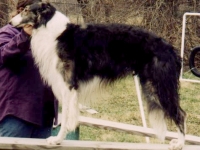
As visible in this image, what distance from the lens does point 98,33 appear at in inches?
→ 151

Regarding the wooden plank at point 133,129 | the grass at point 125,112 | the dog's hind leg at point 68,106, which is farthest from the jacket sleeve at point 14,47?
the grass at point 125,112

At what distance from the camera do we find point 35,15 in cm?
375

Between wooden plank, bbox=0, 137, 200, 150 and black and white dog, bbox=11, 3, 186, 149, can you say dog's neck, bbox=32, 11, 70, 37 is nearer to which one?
black and white dog, bbox=11, 3, 186, 149

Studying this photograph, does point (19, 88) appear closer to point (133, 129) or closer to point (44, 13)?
point (44, 13)

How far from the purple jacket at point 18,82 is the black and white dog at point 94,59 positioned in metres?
0.10

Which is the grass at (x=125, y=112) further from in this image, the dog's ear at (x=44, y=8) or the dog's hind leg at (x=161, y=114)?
the dog's ear at (x=44, y=8)

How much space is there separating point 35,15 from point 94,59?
64 cm

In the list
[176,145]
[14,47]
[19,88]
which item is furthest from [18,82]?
[176,145]

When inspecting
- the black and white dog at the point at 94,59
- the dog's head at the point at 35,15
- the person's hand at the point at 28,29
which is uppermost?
the dog's head at the point at 35,15

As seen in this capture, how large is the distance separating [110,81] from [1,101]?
3.23 ft

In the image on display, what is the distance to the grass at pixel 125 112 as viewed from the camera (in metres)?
6.80

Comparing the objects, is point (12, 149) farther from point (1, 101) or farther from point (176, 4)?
point (176, 4)

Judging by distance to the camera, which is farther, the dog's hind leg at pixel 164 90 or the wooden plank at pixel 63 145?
the dog's hind leg at pixel 164 90

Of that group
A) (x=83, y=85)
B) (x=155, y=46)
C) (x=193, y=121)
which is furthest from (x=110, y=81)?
(x=193, y=121)
